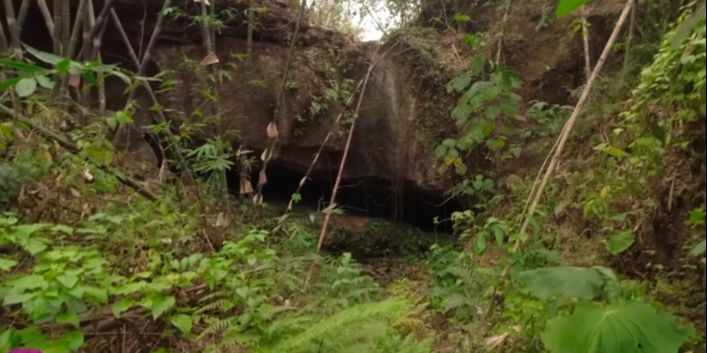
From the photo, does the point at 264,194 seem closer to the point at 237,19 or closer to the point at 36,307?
the point at 237,19

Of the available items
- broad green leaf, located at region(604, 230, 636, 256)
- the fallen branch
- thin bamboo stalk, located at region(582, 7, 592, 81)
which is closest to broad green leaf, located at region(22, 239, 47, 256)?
the fallen branch

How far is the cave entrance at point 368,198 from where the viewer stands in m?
7.05

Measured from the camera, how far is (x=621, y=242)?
2.37 metres

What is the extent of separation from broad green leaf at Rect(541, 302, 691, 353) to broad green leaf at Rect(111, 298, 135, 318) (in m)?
1.62

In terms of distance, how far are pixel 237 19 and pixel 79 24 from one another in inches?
87.6

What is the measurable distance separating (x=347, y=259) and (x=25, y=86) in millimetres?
2479

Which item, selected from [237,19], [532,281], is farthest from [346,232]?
[532,281]

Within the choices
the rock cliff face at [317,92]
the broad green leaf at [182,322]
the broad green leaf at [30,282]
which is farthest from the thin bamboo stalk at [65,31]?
the broad green leaf at [182,322]

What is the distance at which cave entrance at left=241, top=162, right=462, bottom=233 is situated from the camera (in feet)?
23.1

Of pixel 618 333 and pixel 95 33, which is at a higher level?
pixel 95 33

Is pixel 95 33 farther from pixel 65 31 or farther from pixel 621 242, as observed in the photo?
pixel 621 242

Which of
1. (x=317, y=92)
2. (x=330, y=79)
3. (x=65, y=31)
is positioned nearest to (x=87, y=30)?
(x=65, y=31)

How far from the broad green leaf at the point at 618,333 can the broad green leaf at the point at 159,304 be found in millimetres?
1486

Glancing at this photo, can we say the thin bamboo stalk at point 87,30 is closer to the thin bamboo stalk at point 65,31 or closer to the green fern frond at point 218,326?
the thin bamboo stalk at point 65,31
